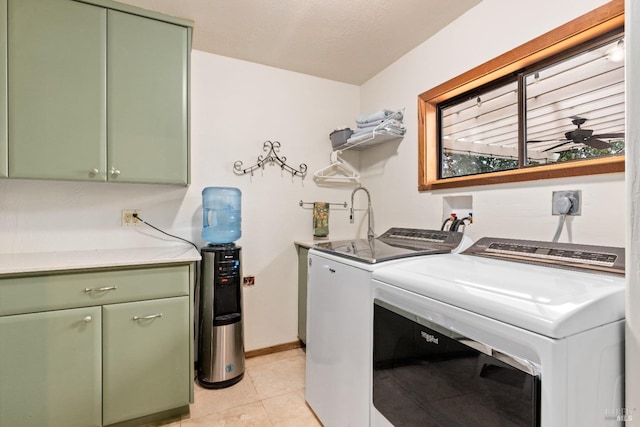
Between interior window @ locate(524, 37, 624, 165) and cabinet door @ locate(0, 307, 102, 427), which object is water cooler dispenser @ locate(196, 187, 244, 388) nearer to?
cabinet door @ locate(0, 307, 102, 427)

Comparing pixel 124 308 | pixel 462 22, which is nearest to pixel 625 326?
pixel 462 22

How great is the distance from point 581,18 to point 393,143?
4.18 feet

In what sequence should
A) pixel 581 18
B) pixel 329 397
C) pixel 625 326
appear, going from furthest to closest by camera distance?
pixel 329 397 → pixel 581 18 → pixel 625 326

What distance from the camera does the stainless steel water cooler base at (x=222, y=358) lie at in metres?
1.97

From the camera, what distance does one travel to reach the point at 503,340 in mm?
785

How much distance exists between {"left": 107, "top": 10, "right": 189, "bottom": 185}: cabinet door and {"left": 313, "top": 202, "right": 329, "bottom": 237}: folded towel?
109cm

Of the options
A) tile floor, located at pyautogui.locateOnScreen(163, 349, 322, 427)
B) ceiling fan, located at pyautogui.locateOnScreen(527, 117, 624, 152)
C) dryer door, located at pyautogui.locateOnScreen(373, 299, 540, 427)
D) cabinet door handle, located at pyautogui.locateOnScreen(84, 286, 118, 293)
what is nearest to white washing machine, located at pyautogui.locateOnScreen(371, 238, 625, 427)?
dryer door, located at pyautogui.locateOnScreen(373, 299, 540, 427)

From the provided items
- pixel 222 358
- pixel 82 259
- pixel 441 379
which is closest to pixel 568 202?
pixel 441 379

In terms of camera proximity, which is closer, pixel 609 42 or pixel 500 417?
pixel 500 417

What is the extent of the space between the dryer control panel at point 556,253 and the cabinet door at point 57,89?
212 centimetres

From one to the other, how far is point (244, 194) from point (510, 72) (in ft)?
6.27

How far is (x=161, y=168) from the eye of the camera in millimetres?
1839

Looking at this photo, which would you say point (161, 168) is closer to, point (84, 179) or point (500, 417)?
point (84, 179)

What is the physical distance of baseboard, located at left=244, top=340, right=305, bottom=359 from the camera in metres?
2.44
